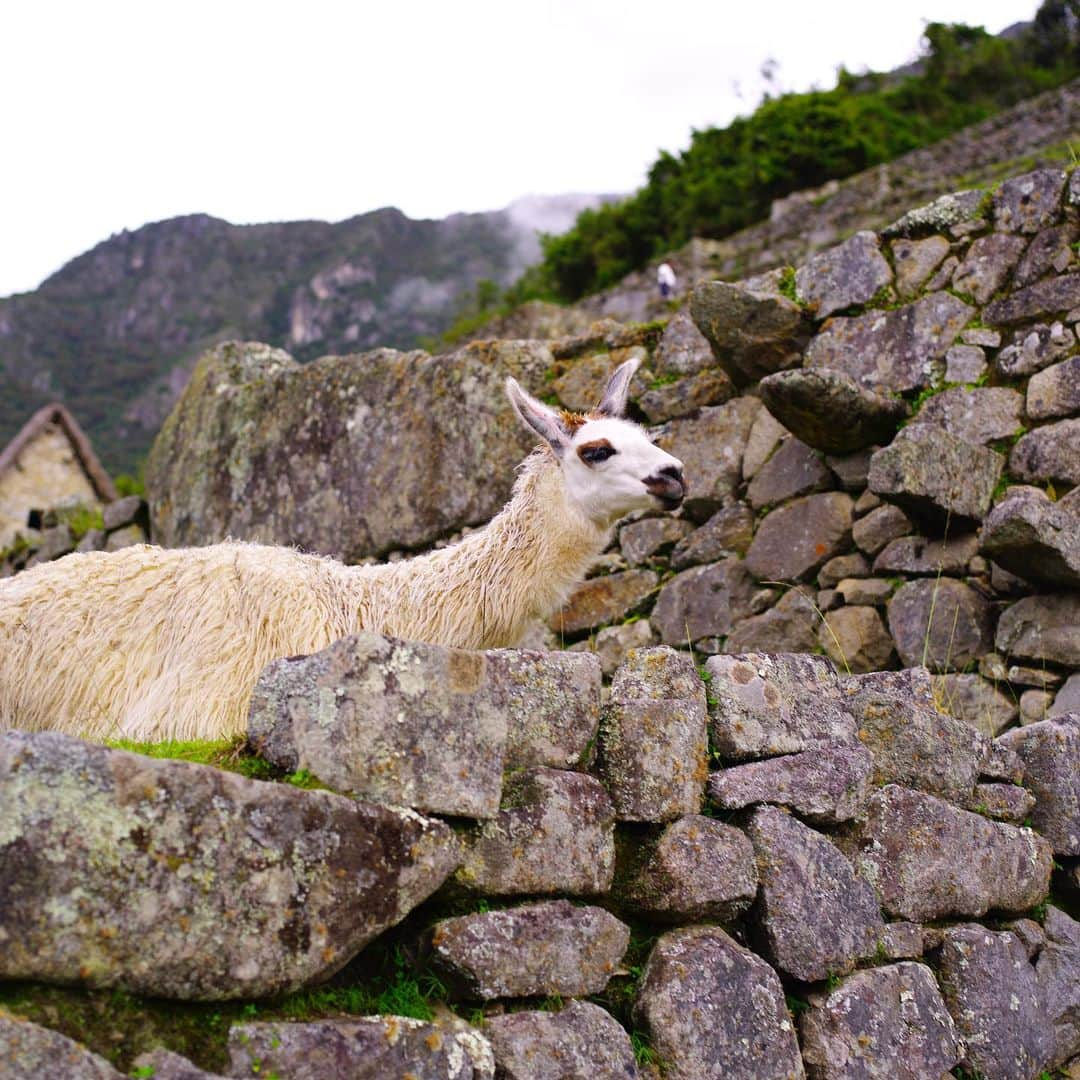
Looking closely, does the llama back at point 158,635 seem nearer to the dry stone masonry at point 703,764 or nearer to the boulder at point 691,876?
the dry stone masonry at point 703,764

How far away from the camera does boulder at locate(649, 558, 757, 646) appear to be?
690 cm

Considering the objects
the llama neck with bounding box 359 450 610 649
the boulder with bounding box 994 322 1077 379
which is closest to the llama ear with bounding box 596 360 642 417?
the llama neck with bounding box 359 450 610 649

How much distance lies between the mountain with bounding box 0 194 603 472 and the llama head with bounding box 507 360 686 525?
47701mm

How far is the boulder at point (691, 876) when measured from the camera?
11.2 ft

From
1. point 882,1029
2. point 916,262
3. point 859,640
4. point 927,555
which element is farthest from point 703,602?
point 882,1029

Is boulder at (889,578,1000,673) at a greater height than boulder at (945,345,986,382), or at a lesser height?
lesser

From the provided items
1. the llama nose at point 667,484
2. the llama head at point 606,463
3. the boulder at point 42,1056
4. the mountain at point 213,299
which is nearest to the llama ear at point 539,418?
the llama head at point 606,463

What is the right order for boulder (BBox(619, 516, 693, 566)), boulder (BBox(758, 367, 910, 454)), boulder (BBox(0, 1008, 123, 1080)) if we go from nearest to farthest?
boulder (BBox(0, 1008, 123, 1080)), boulder (BBox(758, 367, 910, 454)), boulder (BBox(619, 516, 693, 566))

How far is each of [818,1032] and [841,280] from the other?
16.0ft

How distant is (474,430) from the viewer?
7.99 metres

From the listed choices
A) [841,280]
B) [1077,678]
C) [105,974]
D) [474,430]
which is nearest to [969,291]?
[841,280]

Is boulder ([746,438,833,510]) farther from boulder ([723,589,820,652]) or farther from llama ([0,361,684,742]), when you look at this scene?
llama ([0,361,684,742])

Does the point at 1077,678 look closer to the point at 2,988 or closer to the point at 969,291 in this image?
the point at 969,291

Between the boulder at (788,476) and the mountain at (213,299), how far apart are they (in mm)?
46982
